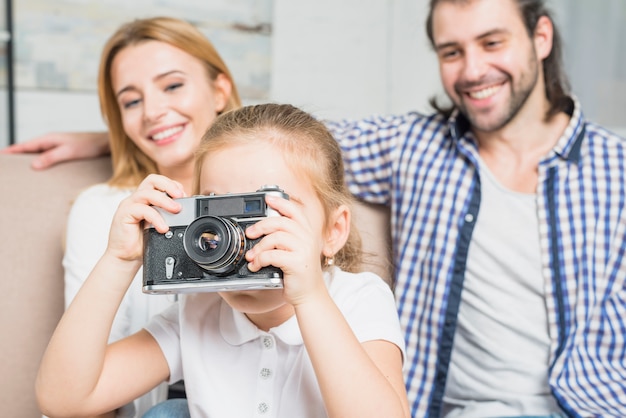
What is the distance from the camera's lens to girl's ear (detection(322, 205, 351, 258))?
1108mm

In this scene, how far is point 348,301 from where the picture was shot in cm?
111

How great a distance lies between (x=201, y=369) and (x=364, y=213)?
77 centimetres

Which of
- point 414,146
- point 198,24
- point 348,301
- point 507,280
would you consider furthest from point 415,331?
point 198,24

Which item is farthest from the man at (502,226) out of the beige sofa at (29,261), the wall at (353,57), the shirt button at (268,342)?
the wall at (353,57)

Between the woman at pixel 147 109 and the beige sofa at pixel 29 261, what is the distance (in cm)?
13

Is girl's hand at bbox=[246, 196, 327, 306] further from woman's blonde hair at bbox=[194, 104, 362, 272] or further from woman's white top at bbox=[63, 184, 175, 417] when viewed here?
woman's white top at bbox=[63, 184, 175, 417]

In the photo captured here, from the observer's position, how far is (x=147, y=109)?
62.0 inches

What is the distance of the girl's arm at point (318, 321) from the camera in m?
0.91

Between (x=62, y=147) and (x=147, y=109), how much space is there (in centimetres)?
29

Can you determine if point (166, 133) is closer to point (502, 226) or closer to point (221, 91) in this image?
point (221, 91)

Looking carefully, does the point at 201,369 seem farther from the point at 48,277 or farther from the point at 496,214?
the point at 496,214

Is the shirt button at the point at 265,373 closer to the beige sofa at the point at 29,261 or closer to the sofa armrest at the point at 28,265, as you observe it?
the beige sofa at the point at 29,261

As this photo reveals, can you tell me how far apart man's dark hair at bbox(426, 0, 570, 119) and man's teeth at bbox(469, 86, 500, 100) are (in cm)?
10

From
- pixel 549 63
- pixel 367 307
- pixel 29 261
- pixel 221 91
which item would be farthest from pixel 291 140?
pixel 549 63
